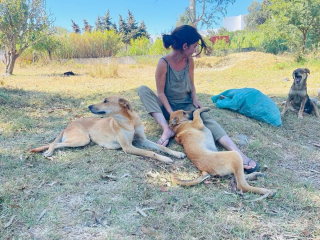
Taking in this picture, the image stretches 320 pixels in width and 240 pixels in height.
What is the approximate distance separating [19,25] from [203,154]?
34.9 feet

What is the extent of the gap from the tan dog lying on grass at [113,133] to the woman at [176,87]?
36 centimetres

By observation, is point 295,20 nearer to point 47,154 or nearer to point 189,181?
point 189,181

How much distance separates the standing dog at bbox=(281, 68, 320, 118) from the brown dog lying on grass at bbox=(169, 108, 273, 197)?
298 cm

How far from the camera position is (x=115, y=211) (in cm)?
225

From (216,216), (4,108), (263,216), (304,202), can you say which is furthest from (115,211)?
(4,108)

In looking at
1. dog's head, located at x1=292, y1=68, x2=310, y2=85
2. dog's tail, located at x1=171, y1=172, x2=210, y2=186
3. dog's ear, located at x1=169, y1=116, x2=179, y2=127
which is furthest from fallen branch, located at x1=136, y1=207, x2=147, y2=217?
dog's head, located at x1=292, y1=68, x2=310, y2=85

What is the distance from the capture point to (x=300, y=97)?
5664mm

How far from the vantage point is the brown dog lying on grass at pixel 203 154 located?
8.65 feet

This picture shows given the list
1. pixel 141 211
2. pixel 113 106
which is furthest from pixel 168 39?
pixel 141 211

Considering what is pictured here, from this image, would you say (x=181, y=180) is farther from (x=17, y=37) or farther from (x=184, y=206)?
(x=17, y=37)

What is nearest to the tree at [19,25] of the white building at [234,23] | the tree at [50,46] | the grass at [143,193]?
the tree at [50,46]

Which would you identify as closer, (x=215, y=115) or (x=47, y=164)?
(x=47, y=164)

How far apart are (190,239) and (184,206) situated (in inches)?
16.2

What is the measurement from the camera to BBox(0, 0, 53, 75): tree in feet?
32.3
